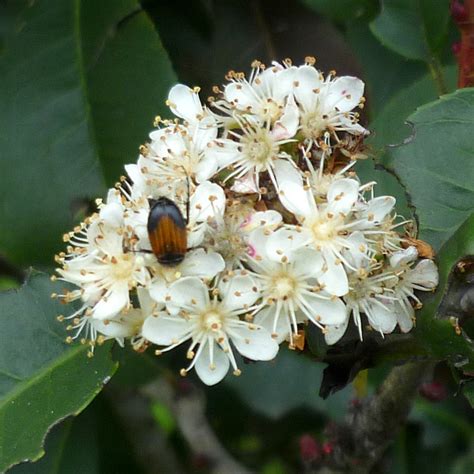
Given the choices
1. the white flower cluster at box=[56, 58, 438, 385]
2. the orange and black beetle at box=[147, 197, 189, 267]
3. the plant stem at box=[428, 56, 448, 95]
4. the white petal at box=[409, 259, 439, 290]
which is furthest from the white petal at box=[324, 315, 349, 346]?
the plant stem at box=[428, 56, 448, 95]

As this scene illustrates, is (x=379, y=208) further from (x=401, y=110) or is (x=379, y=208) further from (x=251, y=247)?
(x=401, y=110)

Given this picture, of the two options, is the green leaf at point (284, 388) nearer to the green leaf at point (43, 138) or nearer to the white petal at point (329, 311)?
the green leaf at point (43, 138)

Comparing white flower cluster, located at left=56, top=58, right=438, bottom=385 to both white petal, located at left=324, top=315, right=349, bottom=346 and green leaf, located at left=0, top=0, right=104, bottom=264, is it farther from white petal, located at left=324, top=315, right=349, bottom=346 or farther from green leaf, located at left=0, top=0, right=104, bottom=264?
green leaf, located at left=0, top=0, right=104, bottom=264

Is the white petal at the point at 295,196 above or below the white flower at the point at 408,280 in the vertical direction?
above

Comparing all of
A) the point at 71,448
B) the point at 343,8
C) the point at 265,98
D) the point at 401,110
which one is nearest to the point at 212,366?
the point at 265,98

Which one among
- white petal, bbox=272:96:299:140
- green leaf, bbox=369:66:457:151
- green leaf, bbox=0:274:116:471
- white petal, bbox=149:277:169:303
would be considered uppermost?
white petal, bbox=272:96:299:140

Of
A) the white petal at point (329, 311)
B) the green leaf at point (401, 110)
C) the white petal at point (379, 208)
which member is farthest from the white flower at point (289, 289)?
the green leaf at point (401, 110)

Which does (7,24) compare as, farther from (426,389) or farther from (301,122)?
(426,389)

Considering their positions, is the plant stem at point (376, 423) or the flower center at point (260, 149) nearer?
the flower center at point (260, 149)
